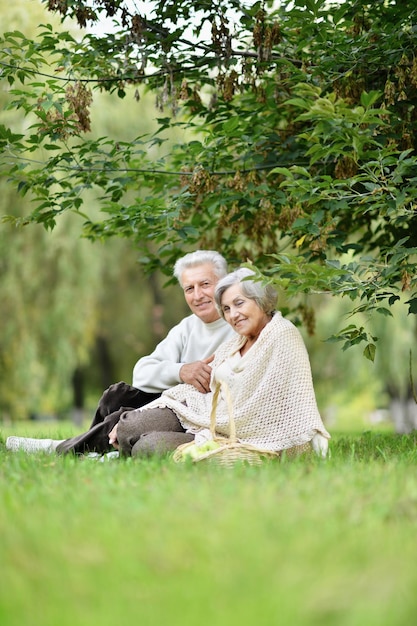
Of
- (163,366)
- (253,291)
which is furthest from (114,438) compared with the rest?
(253,291)

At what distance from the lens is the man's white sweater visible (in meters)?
5.54

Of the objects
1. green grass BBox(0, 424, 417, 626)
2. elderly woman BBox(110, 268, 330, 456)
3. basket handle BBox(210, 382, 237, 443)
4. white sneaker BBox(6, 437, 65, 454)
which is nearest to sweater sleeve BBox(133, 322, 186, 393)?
elderly woman BBox(110, 268, 330, 456)

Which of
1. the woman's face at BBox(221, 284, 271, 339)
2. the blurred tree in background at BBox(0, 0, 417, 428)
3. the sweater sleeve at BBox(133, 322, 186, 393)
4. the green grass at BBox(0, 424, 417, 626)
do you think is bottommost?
the green grass at BBox(0, 424, 417, 626)

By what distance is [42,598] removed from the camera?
223 cm

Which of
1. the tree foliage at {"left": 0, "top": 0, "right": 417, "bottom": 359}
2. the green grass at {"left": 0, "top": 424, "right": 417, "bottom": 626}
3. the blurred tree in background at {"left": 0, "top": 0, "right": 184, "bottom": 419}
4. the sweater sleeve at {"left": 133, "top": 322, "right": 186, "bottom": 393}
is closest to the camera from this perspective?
the green grass at {"left": 0, "top": 424, "right": 417, "bottom": 626}

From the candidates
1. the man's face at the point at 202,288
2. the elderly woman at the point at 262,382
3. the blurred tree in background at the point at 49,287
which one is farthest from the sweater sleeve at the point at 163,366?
the blurred tree in background at the point at 49,287

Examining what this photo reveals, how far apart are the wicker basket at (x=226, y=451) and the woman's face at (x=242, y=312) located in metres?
0.43

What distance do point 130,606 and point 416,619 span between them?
686 mm

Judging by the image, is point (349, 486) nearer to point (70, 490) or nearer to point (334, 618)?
point (70, 490)

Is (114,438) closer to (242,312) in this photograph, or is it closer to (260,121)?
(242,312)

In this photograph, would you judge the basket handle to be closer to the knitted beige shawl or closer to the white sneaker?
the knitted beige shawl

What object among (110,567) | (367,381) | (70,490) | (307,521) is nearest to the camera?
(110,567)

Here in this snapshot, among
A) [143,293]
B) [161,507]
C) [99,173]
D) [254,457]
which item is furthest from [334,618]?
[143,293]

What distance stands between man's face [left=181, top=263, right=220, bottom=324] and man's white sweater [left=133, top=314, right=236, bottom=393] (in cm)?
12
